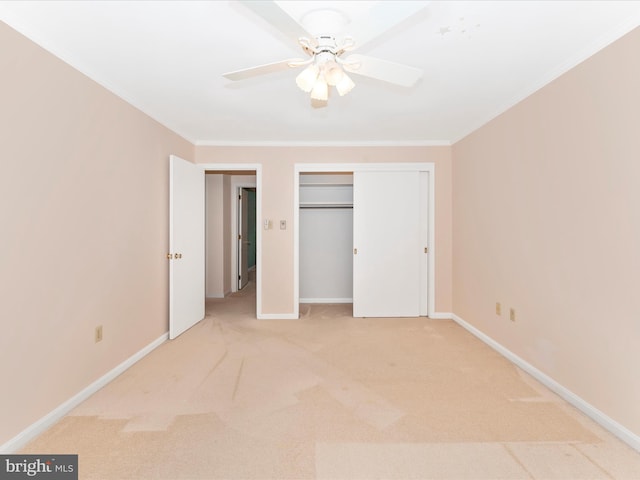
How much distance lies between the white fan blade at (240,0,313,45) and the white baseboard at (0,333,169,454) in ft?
8.29

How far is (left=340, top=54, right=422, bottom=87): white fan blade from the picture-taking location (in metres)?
→ 1.66

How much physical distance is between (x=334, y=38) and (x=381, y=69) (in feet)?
1.00

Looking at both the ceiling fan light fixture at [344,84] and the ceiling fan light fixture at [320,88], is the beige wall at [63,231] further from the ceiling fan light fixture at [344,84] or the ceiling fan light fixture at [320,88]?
the ceiling fan light fixture at [344,84]

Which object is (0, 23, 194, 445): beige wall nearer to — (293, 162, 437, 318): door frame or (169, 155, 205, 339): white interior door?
(169, 155, 205, 339): white interior door

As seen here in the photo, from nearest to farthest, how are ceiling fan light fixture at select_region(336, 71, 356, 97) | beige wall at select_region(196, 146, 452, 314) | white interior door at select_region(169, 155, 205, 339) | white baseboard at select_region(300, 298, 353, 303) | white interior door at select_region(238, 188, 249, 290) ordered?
ceiling fan light fixture at select_region(336, 71, 356, 97), white interior door at select_region(169, 155, 205, 339), beige wall at select_region(196, 146, 452, 314), white baseboard at select_region(300, 298, 353, 303), white interior door at select_region(238, 188, 249, 290)

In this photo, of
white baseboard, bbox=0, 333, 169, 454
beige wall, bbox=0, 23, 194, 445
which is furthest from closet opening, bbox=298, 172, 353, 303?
white baseboard, bbox=0, 333, 169, 454

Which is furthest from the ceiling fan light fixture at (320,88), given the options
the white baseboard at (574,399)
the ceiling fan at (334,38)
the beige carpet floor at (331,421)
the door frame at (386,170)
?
the white baseboard at (574,399)

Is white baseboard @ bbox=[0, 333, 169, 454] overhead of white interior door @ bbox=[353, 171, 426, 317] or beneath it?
beneath

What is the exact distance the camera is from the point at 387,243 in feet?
14.3

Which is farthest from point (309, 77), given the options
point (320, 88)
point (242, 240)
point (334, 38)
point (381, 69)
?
point (242, 240)

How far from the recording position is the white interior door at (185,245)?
347 centimetres

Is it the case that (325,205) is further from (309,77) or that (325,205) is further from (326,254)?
(309,77)

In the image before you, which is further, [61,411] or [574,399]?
[574,399]

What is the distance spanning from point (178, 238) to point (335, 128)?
220 cm
